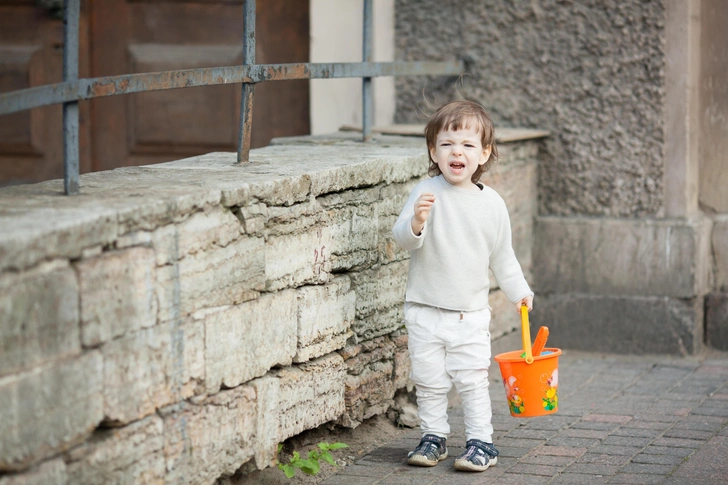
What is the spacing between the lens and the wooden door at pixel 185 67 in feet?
17.2

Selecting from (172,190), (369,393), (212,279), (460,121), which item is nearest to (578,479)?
(369,393)

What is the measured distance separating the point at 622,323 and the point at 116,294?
305cm

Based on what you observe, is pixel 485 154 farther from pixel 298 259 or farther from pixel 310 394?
pixel 310 394

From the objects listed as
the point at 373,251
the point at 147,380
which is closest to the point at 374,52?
the point at 373,251

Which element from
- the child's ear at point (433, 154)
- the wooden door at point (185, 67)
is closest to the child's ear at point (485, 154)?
the child's ear at point (433, 154)

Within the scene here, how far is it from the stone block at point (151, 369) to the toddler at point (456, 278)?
84cm

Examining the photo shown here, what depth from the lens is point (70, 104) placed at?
261 cm

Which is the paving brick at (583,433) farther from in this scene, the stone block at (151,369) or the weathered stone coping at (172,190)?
the stone block at (151,369)

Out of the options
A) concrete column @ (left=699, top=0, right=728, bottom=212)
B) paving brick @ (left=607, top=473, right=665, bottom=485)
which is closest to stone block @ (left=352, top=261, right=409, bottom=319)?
paving brick @ (left=607, top=473, right=665, bottom=485)

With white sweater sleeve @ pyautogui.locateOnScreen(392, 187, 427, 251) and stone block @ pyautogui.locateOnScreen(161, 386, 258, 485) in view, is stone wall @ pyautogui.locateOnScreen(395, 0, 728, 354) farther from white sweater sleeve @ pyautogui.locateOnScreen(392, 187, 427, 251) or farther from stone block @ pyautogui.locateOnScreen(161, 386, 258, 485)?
stone block @ pyautogui.locateOnScreen(161, 386, 258, 485)

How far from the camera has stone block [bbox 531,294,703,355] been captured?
4762 millimetres

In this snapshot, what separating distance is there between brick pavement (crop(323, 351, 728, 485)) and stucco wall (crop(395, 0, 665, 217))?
2.84 ft

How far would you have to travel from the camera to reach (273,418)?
10.0 ft

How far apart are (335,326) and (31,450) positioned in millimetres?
1383
